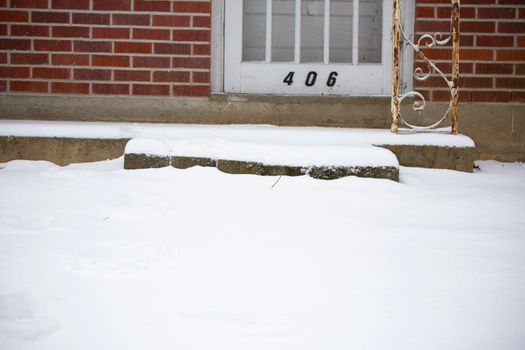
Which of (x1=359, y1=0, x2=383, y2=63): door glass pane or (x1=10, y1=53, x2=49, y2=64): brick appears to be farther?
(x1=359, y1=0, x2=383, y2=63): door glass pane

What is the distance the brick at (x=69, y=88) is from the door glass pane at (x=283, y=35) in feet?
4.72

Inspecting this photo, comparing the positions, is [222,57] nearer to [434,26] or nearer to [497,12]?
[434,26]

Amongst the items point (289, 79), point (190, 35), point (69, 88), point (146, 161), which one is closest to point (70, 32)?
point (69, 88)

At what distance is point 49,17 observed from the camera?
3779mm

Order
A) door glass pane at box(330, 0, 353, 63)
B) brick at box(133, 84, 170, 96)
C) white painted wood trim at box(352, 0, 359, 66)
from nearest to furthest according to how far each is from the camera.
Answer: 1. brick at box(133, 84, 170, 96)
2. white painted wood trim at box(352, 0, 359, 66)
3. door glass pane at box(330, 0, 353, 63)

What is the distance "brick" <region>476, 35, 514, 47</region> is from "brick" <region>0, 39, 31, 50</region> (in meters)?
3.20

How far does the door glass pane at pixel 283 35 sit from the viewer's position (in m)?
4.12

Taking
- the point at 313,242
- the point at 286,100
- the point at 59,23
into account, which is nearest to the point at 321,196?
the point at 313,242

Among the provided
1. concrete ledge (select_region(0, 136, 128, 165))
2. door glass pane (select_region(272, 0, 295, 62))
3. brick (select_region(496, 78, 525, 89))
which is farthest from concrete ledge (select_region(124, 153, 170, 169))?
brick (select_region(496, 78, 525, 89))

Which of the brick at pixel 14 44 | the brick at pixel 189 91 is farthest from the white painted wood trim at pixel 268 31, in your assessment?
the brick at pixel 14 44

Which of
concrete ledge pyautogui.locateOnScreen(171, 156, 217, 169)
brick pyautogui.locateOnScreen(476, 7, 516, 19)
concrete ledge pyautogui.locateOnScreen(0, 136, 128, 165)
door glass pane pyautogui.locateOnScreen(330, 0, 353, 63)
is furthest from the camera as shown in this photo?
door glass pane pyautogui.locateOnScreen(330, 0, 353, 63)

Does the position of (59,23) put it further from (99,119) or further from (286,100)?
(286,100)

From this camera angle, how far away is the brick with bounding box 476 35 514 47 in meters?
3.75

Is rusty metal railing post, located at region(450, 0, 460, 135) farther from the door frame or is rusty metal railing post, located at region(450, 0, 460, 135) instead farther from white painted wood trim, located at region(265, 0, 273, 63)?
white painted wood trim, located at region(265, 0, 273, 63)
